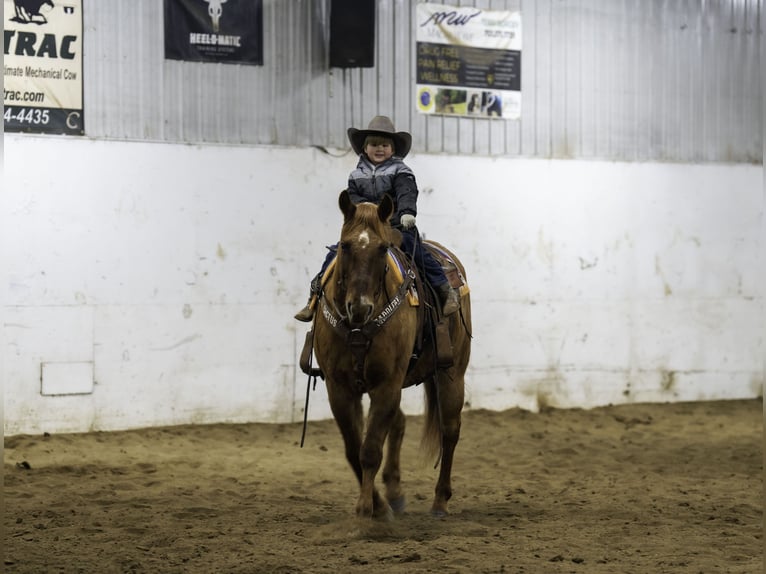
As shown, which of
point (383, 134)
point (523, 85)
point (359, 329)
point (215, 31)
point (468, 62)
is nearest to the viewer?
point (359, 329)

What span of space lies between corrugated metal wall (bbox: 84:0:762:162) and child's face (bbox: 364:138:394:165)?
3.88m

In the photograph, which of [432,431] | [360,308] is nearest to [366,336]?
[360,308]

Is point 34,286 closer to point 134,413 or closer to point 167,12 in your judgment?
point 134,413

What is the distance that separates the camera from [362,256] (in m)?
4.85

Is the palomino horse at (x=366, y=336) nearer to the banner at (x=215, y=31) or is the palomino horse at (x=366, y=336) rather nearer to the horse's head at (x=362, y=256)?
the horse's head at (x=362, y=256)

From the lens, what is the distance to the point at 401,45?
9.93 metres

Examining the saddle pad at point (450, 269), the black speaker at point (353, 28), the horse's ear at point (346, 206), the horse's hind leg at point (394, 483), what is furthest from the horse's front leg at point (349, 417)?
the black speaker at point (353, 28)

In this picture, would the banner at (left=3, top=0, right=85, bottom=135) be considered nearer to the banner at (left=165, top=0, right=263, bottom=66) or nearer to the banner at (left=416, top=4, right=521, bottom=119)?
the banner at (left=165, top=0, right=263, bottom=66)

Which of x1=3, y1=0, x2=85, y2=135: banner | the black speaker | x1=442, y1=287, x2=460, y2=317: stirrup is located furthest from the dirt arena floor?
the black speaker

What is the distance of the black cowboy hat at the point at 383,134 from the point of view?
5648mm

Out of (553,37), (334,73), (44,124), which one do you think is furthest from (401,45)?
(44,124)

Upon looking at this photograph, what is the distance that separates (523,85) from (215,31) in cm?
333

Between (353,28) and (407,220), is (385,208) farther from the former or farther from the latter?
(353,28)

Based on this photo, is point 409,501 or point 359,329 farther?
point 409,501
